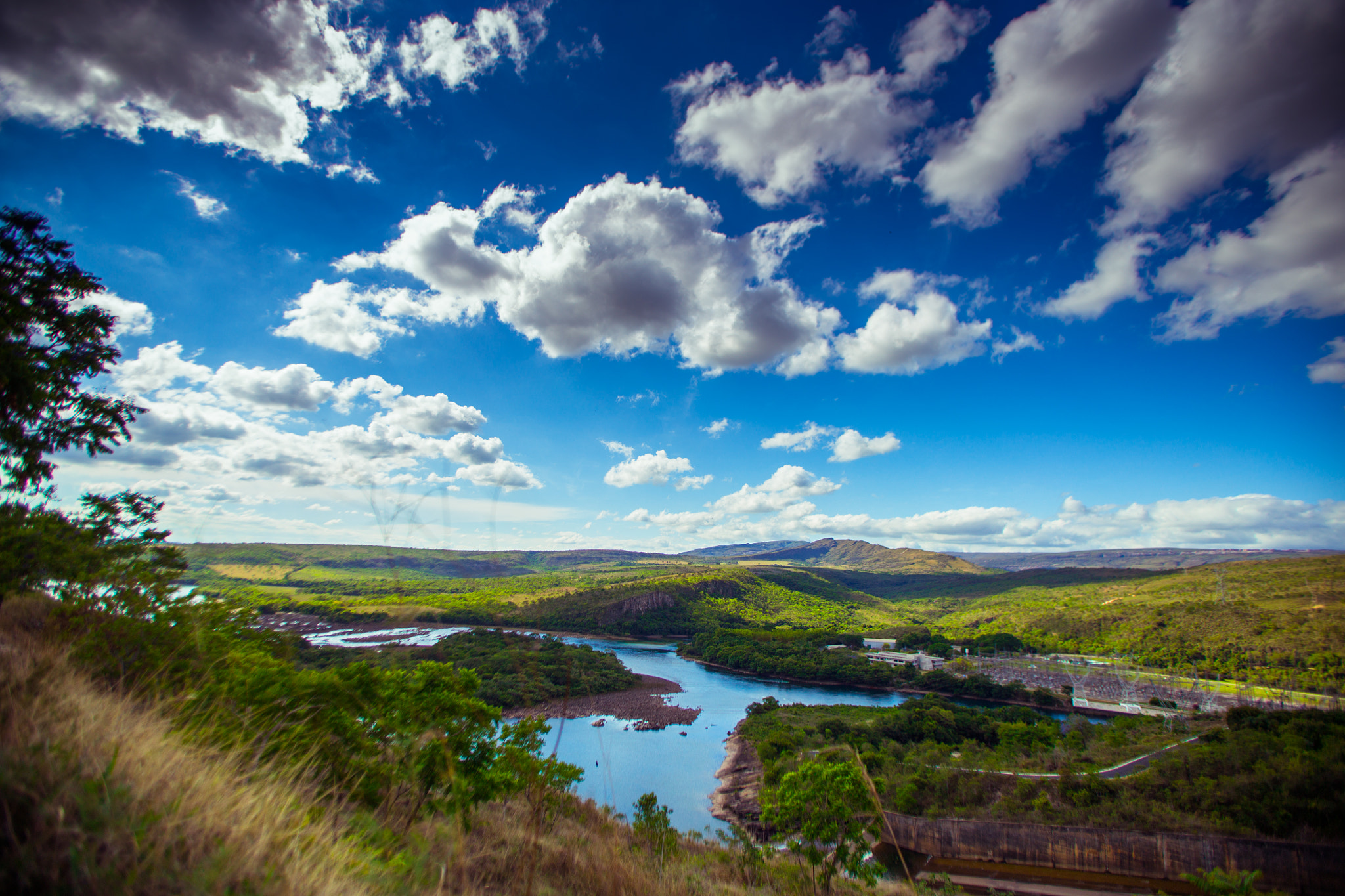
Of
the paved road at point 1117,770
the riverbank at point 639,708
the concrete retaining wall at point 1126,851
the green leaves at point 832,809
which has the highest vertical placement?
the green leaves at point 832,809

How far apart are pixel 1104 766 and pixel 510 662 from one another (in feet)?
134

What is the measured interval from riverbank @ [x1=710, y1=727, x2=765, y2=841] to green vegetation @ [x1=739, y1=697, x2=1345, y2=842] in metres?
1.80

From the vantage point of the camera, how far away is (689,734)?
48.7 metres

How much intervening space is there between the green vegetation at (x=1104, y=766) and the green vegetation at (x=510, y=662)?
1363 centimetres

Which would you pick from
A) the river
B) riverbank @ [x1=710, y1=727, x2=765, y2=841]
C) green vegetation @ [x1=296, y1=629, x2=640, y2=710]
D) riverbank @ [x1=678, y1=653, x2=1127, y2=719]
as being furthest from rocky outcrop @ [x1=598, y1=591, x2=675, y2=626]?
riverbank @ [x1=710, y1=727, x2=765, y2=841]

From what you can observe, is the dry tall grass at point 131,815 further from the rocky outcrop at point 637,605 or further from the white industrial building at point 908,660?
the rocky outcrop at point 637,605

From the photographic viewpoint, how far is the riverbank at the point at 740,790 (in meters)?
32.0

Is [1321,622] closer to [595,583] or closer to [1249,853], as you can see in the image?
[1249,853]

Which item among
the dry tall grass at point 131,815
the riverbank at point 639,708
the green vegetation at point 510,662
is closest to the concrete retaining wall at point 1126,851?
the green vegetation at point 510,662

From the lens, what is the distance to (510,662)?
72.9ft

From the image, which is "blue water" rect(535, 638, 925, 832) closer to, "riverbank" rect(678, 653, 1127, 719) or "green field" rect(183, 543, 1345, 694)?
"riverbank" rect(678, 653, 1127, 719)

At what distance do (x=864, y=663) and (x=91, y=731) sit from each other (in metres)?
86.2

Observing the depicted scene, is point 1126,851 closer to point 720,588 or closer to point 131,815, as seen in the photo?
point 131,815

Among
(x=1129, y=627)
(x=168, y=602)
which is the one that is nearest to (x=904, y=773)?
(x=168, y=602)
